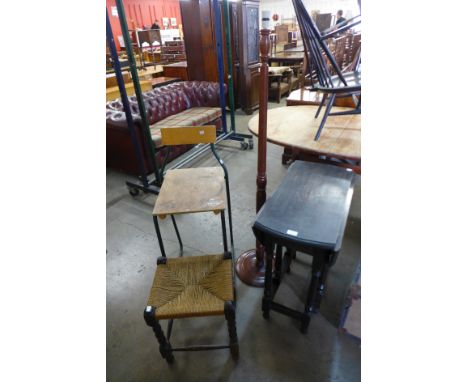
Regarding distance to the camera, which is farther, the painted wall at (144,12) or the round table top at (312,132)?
the painted wall at (144,12)

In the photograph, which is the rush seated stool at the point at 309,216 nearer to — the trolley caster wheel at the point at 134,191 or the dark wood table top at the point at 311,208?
the dark wood table top at the point at 311,208

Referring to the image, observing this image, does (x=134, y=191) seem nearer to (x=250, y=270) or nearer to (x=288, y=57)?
(x=250, y=270)

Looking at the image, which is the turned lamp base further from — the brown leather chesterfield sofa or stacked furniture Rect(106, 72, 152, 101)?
stacked furniture Rect(106, 72, 152, 101)

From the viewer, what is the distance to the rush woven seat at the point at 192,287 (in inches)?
43.3

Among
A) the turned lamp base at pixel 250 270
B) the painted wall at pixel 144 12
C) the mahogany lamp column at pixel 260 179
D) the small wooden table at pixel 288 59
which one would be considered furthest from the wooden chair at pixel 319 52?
the painted wall at pixel 144 12

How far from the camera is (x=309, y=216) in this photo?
1.07m

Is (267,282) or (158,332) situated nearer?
(158,332)

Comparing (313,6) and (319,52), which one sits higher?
(313,6)

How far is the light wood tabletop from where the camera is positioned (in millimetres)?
Result: 1359

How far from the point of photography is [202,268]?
132cm

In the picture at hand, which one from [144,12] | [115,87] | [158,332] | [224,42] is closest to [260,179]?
[158,332]

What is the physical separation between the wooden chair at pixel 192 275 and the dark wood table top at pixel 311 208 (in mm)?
343

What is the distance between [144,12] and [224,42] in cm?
682

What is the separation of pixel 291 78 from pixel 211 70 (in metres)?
2.47
